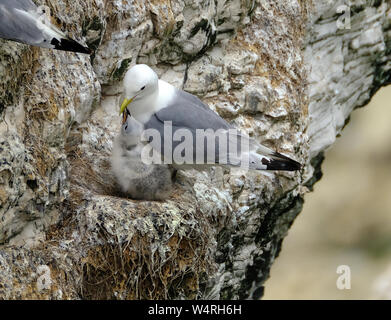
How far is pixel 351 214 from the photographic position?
34.8ft

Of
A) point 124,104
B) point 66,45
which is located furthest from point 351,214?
point 66,45

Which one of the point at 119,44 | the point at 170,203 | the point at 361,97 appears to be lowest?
the point at 170,203

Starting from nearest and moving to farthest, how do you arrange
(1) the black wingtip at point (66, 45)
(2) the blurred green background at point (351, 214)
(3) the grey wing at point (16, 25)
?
(3) the grey wing at point (16, 25), (1) the black wingtip at point (66, 45), (2) the blurred green background at point (351, 214)

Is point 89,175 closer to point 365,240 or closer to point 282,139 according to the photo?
point 282,139

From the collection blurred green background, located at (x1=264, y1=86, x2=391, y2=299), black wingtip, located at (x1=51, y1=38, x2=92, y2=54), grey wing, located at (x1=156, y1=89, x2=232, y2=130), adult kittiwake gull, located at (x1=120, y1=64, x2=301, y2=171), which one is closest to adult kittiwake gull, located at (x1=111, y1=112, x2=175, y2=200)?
adult kittiwake gull, located at (x1=120, y1=64, x2=301, y2=171)

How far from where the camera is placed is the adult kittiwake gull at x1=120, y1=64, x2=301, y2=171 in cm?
451

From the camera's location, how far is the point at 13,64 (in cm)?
395

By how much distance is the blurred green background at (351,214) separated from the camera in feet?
33.3

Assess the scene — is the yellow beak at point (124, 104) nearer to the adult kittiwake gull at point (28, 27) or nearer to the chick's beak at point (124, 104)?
the chick's beak at point (124, 104)

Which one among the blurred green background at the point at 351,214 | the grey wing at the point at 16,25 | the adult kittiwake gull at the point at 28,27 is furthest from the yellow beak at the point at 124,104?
the blurred green background at the point at 351,214

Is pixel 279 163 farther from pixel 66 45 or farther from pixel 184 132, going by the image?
pixel 66 45

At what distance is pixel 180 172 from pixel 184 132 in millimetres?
424
